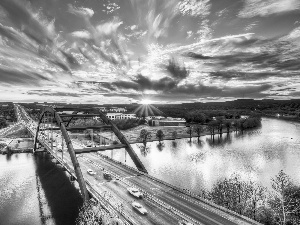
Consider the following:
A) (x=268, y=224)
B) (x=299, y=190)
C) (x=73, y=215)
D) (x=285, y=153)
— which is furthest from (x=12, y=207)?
(x=285, y=153)

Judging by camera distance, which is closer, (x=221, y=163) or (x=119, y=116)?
(x=221, y=163)

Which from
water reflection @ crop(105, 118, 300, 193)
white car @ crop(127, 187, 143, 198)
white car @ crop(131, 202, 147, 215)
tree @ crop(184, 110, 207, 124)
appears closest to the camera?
white car @ crop(131, 202, 147, 215)

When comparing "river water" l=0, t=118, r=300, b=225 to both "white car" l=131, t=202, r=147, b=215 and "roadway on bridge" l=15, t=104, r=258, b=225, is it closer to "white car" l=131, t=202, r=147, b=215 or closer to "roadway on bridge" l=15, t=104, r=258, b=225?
"roadway on bridge" l=15, t=104, r=258, b=225

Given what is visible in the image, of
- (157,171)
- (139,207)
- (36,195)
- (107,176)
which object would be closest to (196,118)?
(157,171)

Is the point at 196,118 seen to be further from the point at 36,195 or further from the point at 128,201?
the point at 128,201

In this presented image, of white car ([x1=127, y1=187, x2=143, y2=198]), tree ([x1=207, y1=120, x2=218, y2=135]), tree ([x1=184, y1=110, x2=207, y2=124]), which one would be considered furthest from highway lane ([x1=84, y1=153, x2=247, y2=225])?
tree ([x1=184, y1=110, x2=207, y2=124])

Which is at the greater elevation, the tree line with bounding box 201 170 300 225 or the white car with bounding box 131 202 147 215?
the white car with bounding box 131 202 147 215

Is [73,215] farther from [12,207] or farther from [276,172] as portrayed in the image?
[276,172]
